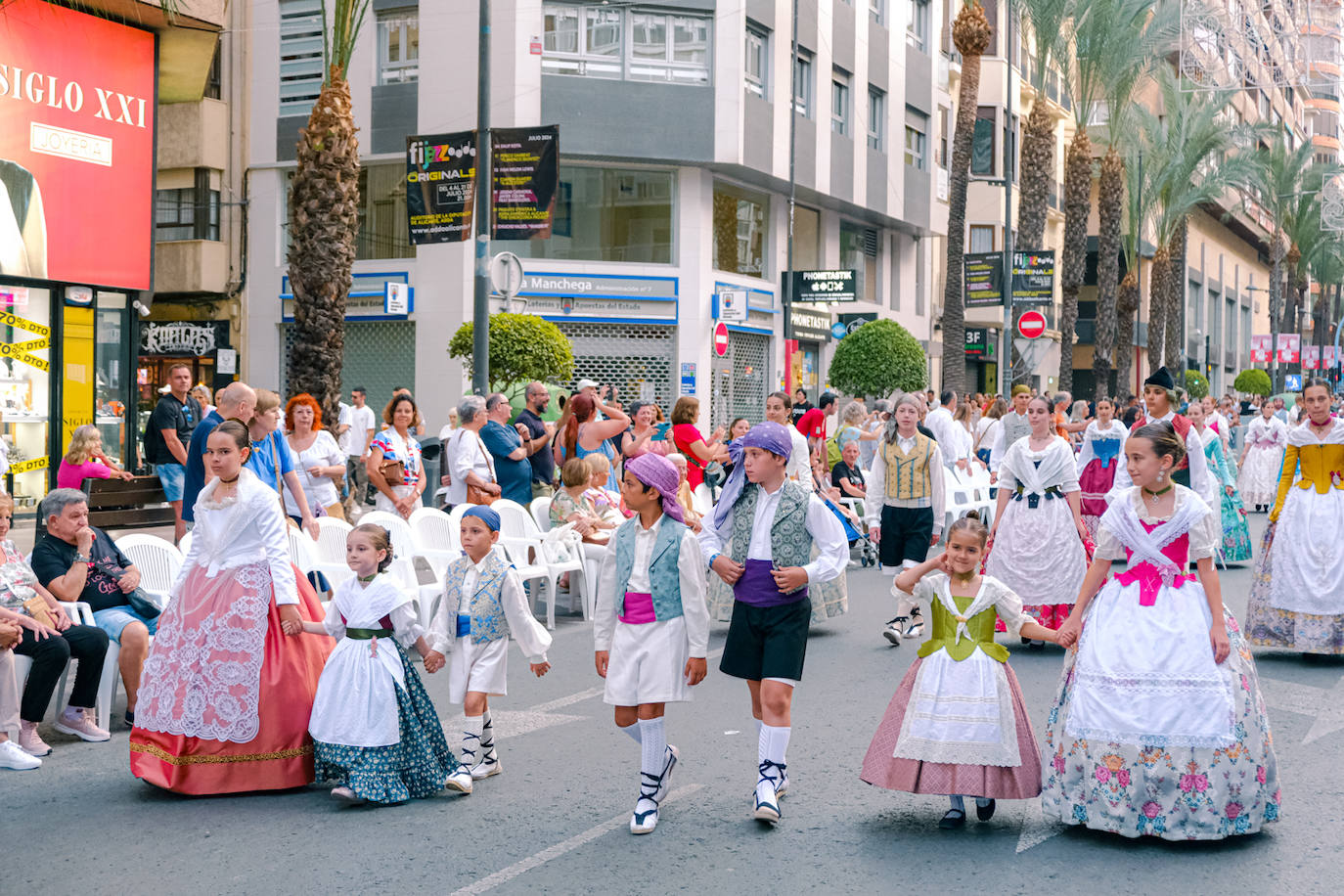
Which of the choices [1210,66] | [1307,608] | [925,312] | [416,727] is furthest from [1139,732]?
[925,312]

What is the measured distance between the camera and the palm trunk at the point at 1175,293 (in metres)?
46.7

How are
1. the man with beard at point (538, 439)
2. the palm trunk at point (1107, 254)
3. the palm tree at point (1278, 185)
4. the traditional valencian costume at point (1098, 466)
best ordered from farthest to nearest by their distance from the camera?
the palm tree at point (1278, 185), the palm trunk at point (1107, 254), the man with beard at point (538, 439), the traditional valencian costume at point (1098, 466)

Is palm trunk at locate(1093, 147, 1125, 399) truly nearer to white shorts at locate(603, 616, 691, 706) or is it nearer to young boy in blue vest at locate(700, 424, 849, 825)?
young boy in blue vest at locate(700, 424, 849, 825)

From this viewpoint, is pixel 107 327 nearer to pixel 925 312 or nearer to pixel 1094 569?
pixel 1094 569

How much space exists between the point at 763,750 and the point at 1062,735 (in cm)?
119

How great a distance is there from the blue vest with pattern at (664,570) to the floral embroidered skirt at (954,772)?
98 centimetres

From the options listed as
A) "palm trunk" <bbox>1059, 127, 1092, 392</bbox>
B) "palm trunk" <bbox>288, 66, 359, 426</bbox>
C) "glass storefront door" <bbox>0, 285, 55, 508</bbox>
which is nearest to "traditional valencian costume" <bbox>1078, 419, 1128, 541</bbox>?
"palm trunk" <bbox>288, 66, 359, 426</bbox>

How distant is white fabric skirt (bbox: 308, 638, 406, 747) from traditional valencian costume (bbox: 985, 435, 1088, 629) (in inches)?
210

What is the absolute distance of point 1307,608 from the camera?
31.7ft

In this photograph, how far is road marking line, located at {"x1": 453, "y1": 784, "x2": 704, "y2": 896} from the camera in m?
5.02

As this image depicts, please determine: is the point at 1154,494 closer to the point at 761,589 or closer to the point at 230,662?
the point at 761,589

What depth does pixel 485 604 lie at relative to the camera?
6590mm

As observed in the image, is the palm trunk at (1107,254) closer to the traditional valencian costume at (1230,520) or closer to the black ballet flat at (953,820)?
the traditional valencian costume at (1230,520)

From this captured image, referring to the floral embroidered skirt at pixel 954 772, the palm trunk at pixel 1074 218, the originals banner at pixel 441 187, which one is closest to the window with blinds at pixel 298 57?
the originals banner at pixel 441 187
